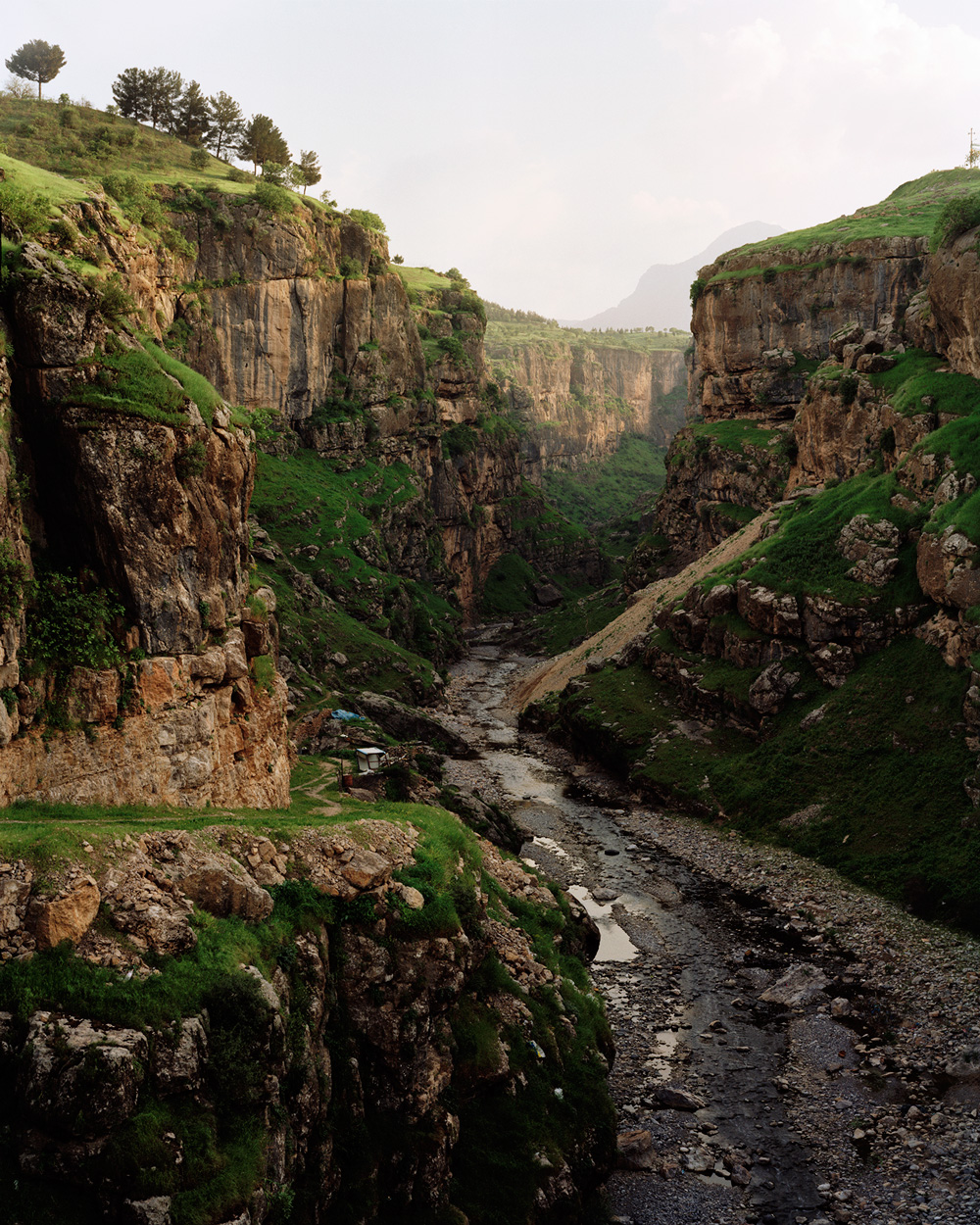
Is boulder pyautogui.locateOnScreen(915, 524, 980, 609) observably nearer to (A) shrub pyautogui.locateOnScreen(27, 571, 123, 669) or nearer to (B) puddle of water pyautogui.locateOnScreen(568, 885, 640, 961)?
(B) puddle of water pyautogui.locateOnScreen(568, 885, 640, 961)

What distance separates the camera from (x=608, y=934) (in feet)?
145

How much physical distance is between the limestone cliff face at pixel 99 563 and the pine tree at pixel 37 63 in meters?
112

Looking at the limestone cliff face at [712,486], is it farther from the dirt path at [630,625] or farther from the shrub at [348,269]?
the shrub at [348,269]

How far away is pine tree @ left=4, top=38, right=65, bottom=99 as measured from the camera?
112 m

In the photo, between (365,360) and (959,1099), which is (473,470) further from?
(959,1099)

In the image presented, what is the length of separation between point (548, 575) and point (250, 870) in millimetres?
139814

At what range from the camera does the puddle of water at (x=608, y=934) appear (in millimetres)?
42219

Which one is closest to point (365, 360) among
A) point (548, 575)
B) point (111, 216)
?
point (548, 575)

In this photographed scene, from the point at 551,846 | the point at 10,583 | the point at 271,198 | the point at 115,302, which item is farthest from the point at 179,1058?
the point at 271,198

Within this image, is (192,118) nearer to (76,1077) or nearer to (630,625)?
(630,625)

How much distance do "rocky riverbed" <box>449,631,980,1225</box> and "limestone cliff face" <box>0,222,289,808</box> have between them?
19.2m

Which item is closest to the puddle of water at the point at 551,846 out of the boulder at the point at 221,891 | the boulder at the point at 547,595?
the boulder at the point at 221,891

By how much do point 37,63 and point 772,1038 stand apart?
440 ft

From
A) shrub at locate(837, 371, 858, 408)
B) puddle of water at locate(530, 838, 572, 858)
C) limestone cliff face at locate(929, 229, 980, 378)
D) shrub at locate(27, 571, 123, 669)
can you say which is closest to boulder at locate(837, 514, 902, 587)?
limestone cliff face at locate(929, 229, 980, 378)
